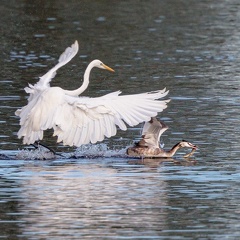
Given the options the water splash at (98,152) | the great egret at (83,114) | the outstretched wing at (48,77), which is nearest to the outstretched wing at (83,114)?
the great egret at (83,114)

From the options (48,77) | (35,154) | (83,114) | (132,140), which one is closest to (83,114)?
(83,114)

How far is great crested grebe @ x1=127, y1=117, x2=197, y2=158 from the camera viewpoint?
66.4 ft

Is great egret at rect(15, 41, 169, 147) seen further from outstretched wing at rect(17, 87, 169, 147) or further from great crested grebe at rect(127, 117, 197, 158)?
great crested grebe at rect(127, 117, 197, 158)

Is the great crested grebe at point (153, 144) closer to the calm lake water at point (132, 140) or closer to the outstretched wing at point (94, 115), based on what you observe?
the calm lake water at point (132, 140)

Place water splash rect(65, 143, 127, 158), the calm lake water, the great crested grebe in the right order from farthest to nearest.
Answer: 1. water splash rect(65, 143, 127, 158)
2. the great crested grebe
3. the calm lake water

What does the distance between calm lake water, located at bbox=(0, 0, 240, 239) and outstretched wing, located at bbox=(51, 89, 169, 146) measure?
0.52 m

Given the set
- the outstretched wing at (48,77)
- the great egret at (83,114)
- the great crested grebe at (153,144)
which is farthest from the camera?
the outstretched wing at (48,77)

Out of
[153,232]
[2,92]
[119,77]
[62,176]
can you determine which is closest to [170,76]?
[119,77]

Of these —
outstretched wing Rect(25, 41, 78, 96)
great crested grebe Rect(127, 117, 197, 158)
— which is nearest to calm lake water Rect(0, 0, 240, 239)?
great crested grebe Rect(127, 117, 197, 158)

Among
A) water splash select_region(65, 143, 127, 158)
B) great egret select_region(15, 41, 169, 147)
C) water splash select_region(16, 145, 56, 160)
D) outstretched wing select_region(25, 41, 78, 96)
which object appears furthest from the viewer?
outstretched wing select_region(25, 41, 78, 96)

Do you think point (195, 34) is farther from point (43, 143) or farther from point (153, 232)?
point (153, 232)

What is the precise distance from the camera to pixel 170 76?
3105 cm

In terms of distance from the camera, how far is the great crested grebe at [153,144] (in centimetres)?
2023

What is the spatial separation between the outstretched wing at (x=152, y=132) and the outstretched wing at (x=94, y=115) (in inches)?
32.9
